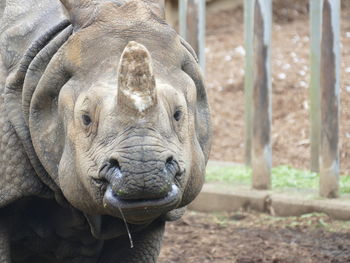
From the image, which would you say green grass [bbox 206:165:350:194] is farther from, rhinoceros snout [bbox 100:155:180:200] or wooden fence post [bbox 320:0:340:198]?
rhinoceros snout [bbox 100:155:180:200]

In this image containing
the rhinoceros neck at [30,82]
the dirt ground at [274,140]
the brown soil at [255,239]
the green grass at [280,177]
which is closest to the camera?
the rhinoceros neck at [30,82]

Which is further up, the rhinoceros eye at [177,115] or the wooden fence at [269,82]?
the rhinoceros eye at [177,115]

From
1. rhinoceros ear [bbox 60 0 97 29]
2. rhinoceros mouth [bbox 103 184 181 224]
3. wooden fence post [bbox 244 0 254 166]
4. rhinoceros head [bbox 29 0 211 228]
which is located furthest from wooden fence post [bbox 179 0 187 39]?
rhinoceros mouth [bbox 103 184 181 224]

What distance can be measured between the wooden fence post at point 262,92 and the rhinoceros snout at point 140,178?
14.6 feet

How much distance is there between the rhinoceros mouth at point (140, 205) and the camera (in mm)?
4734

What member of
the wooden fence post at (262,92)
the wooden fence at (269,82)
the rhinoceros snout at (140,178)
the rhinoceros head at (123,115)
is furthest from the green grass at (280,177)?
the rhinoceros snout at (140,178)

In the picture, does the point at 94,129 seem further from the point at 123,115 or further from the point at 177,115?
the point at 177,115

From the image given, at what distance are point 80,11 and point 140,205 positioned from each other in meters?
1.21

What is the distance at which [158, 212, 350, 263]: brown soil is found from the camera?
7785 mm

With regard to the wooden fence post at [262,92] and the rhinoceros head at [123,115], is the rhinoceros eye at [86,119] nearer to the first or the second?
the rhinoceros head at [123,115]

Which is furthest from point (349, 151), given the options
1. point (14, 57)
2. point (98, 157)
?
point (98, 157)

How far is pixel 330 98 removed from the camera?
8.66 meters

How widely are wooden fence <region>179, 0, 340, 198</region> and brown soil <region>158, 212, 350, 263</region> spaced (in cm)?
40

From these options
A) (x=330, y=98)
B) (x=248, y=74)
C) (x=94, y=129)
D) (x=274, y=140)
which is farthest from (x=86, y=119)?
(x=274, y=140)
